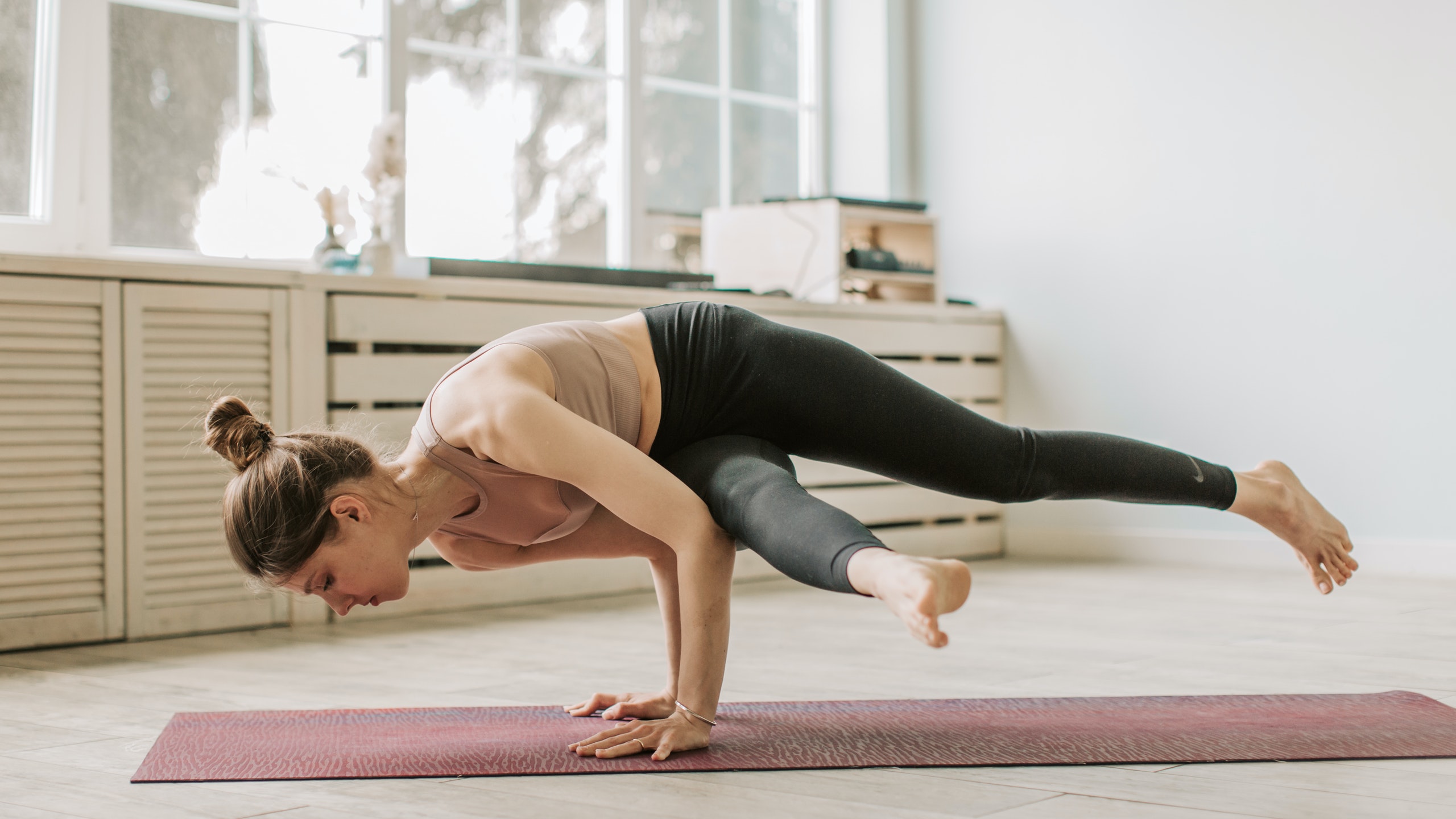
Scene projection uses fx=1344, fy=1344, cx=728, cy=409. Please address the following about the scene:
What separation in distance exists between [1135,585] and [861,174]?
1.89 metres

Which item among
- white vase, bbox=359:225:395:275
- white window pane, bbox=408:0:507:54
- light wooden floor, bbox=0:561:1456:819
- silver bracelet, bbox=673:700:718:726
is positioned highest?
white window pane, bbox=408:0:507:54

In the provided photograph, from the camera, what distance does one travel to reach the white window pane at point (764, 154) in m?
4.61

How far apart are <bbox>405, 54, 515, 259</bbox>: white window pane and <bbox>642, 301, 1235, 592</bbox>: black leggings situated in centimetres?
211

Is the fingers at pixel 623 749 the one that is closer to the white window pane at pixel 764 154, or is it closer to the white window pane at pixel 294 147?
the white window pane at pixel 294 147

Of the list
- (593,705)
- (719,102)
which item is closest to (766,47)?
(719,102)

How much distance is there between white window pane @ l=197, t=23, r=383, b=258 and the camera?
3.40 m

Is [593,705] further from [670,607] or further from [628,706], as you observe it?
[670,607]

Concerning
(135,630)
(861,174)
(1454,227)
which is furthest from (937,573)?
(861,174)

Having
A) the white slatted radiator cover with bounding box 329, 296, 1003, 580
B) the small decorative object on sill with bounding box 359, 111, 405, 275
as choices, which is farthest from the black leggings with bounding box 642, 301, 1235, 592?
the small decorative object on sill with bounding box 359, 111, 405, 275

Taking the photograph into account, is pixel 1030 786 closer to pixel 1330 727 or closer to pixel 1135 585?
pixel 1330 727

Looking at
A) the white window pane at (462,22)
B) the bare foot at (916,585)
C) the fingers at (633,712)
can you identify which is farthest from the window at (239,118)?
the bare foot at (916,585)

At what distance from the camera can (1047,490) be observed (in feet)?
6.16

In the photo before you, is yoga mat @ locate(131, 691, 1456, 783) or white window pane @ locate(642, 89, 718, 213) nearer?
yoga mat @ locate(131, 691, 1456, 783)

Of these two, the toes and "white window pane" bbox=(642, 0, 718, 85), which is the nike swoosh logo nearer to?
the toes
